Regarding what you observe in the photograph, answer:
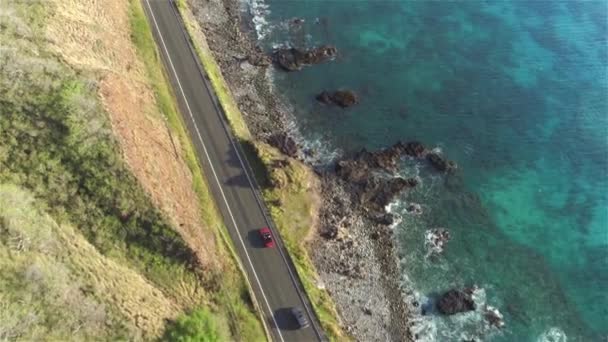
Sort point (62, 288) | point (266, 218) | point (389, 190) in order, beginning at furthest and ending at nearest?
point (389, 190)
point (266, 218)
point (62, 288)

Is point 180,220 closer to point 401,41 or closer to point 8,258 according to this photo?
point 8,258

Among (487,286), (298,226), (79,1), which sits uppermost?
(79,1)

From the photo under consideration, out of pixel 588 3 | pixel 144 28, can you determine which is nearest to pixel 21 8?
pixel 144 28

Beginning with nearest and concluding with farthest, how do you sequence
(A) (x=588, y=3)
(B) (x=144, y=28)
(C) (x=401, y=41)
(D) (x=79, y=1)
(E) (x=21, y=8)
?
(E) (x=21, y=8) → (D) (x=79, y=1) → (B) (x=144, y=28) → (C) (x=401, y=41) → (A) (x=588, y=3)

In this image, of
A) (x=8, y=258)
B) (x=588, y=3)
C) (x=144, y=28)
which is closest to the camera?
(x=8, y=258)

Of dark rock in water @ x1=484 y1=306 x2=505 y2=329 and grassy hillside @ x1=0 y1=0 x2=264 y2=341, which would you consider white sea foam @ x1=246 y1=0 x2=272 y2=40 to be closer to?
grassy hillside @ x1=0 y1=0 x2=264 y2=341

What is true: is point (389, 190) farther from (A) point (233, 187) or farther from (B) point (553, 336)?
(B) point (553, 336)

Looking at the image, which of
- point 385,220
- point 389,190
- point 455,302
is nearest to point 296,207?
point 385,220
